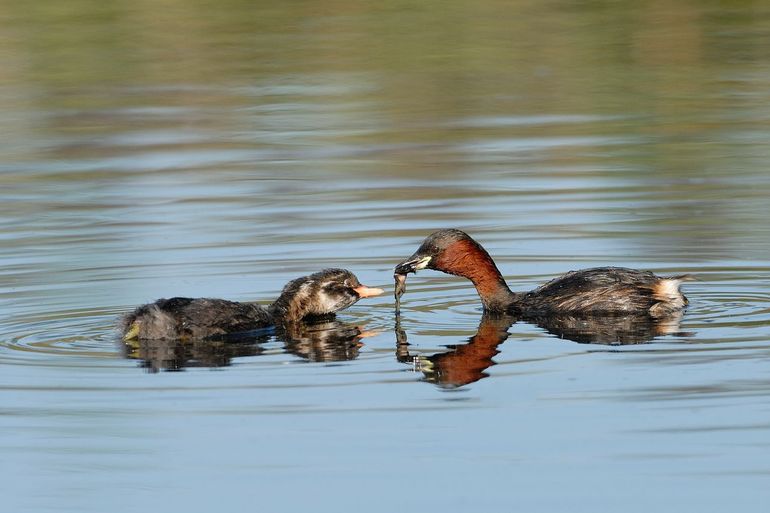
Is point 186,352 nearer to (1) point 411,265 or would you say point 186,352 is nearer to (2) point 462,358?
(2) point 462,358

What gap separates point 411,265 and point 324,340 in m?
0.95

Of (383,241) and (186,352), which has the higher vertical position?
(383,241)

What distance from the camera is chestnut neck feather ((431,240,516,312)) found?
9.92 metres

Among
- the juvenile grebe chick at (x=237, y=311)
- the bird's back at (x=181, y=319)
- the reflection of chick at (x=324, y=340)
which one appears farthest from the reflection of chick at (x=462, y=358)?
the bird's back at (x=181, y=319)

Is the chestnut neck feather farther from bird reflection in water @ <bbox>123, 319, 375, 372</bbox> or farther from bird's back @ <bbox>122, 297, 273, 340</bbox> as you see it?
bird's back @ <bbox>122, 297, 273, 340</bbox>

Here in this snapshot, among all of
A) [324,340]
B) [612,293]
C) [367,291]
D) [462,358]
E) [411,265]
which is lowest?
[462,358]

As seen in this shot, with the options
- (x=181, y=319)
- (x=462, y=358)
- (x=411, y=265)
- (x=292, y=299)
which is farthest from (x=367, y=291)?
(x=462, y=358)

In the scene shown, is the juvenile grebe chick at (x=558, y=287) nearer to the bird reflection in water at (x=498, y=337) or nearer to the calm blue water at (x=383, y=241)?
the bird reflection in water at (x=498, y=337)

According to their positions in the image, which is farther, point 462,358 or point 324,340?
point 324,340

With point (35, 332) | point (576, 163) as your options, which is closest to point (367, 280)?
point (35, 332)

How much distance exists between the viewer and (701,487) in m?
6.01

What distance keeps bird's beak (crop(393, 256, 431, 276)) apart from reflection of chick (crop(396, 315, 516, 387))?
0.52 m

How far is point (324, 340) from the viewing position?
9250 millimetres

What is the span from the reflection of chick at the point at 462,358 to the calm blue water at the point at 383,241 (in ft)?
0.10
